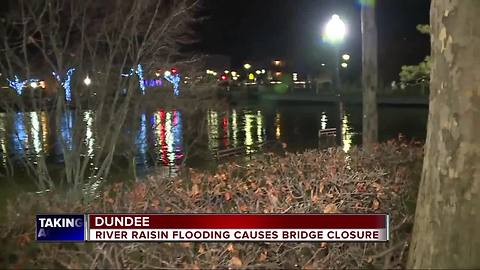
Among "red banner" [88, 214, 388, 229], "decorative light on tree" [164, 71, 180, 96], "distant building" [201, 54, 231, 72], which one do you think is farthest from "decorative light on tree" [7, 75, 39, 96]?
"red banner" [88, 214, 388, 229]

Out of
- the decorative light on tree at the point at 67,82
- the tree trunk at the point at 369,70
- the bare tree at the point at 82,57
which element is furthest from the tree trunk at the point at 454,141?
the tree trunk at the point at 369,70

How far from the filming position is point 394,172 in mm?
6848

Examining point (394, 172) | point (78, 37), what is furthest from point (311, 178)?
point (78, 37)

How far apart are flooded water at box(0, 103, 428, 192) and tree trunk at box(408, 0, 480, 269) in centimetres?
557

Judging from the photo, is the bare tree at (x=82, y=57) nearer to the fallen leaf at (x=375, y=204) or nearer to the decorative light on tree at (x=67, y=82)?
the decorative light on tree at (x=67, y=82)

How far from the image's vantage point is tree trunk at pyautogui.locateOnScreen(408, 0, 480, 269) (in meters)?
3.71

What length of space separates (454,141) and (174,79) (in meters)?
6.18

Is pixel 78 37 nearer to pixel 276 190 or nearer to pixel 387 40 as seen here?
pixel 276 190

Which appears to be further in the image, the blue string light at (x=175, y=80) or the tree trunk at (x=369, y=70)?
the tree trunk at (x=369, y=70)

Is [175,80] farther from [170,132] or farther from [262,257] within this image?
[262,257]

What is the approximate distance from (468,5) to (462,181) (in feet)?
3.71

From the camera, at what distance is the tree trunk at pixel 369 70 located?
11.0m

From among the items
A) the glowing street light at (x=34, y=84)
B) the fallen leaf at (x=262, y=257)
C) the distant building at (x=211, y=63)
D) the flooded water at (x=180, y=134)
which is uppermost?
the distant building at (x=211, y=63)

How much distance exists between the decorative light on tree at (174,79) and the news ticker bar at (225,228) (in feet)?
16.3
